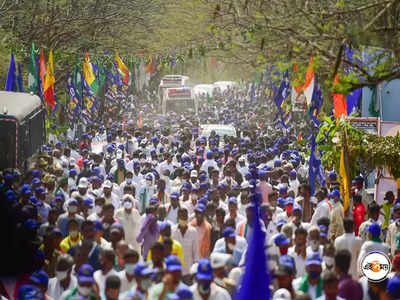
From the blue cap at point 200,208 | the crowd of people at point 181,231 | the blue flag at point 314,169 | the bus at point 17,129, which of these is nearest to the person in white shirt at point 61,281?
the crowd of people at point 181,231

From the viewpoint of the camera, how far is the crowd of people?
27.3ft

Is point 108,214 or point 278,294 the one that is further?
point 108,214

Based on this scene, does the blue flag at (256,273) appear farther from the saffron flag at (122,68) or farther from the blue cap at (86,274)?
the saffron flag at (122,68)

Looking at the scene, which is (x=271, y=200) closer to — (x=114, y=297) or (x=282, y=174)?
(x=282, y=174)

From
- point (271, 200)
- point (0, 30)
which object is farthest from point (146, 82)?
point (271, 200)

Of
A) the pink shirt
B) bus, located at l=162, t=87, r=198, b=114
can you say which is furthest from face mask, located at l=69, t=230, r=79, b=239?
bus, located at l=162, t=87, r=198, b=114

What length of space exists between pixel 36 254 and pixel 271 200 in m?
4.74

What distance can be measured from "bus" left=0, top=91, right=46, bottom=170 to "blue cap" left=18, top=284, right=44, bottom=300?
8.73 metres

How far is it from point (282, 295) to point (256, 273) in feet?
2.88

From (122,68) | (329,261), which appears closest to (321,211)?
(329,261)

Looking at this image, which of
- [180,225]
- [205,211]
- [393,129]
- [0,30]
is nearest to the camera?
[180,225]

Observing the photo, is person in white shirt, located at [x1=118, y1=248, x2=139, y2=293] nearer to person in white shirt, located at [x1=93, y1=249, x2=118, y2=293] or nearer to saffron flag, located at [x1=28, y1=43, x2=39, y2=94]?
person in white shirt, located at [x1=93, y1=249, x2=118, y2=293]

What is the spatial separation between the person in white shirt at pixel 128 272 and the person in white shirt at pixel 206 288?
2.53 feet

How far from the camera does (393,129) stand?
58.0ft
